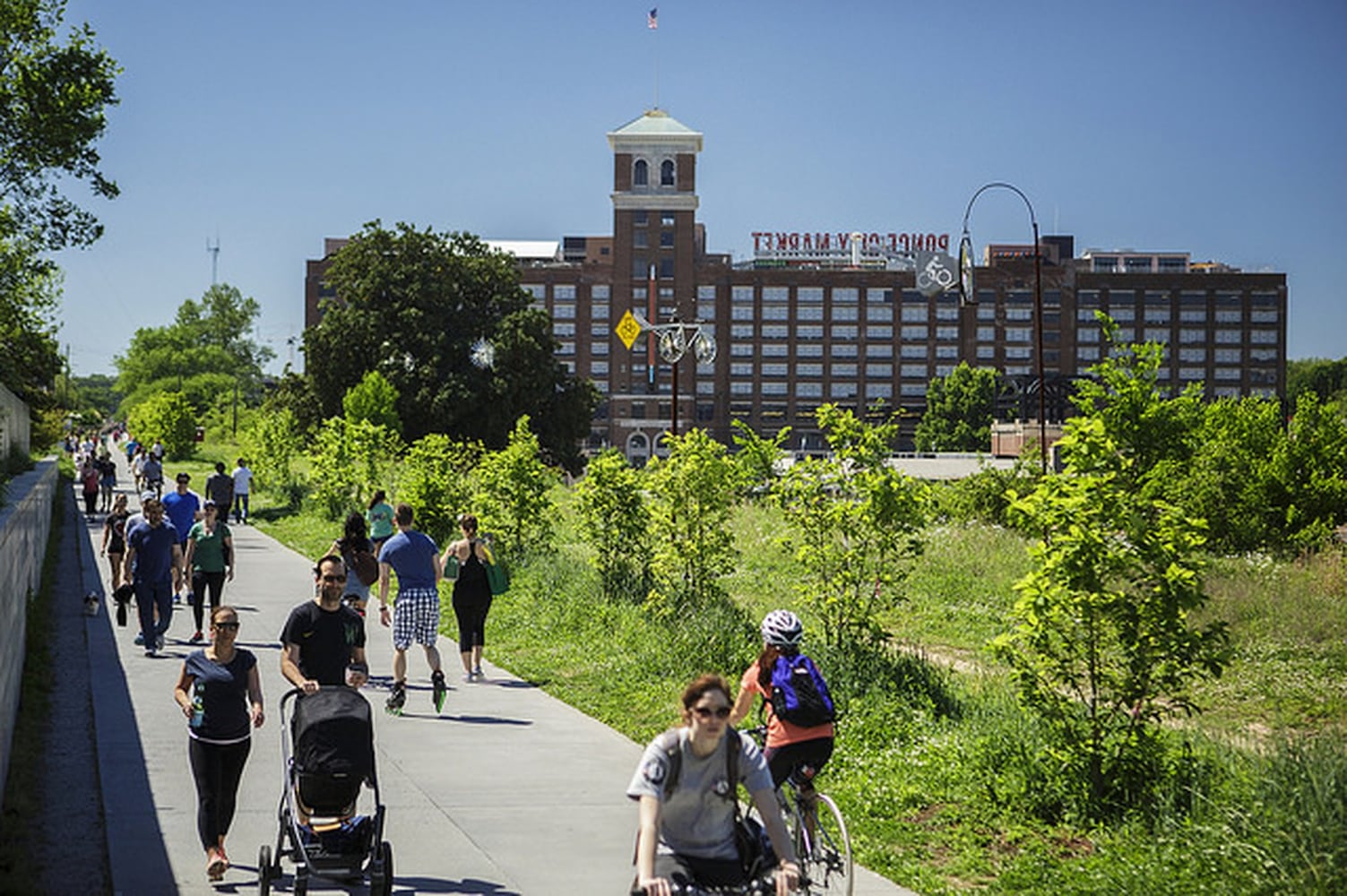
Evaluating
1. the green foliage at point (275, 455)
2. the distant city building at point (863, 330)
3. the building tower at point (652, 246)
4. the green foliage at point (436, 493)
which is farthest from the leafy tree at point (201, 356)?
the green foliage at point (436, 493)

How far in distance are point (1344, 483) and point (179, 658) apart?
2206 centimetres

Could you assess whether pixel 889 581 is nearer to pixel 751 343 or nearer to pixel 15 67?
pixel 15 67

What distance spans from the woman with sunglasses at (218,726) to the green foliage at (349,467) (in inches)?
1116

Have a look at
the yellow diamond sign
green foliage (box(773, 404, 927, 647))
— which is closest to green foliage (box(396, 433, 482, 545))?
the yellow diamond sign

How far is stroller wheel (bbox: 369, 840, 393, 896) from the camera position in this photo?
290 inches

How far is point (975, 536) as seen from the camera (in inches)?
1222

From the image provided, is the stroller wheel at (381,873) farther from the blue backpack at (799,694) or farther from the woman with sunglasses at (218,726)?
the blue backpack at (799,694)

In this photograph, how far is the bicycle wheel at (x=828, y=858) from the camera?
705 centimetres

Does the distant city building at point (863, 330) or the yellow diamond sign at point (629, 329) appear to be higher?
the distant city building at point (863, 330)

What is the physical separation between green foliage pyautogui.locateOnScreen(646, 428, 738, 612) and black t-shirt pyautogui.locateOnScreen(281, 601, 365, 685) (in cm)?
876

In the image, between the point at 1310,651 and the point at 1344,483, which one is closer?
the point at 1310,651

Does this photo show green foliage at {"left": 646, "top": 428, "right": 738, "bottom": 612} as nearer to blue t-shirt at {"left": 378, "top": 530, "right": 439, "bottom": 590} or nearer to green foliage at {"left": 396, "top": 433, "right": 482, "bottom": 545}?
blue t-shirt at {"left": 378, "top": 530, "right": 439, "bottom": 590}

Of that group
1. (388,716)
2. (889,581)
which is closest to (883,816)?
(889,581)

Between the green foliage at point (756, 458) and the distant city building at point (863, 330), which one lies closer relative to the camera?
the green foliage at point (756, 458)
